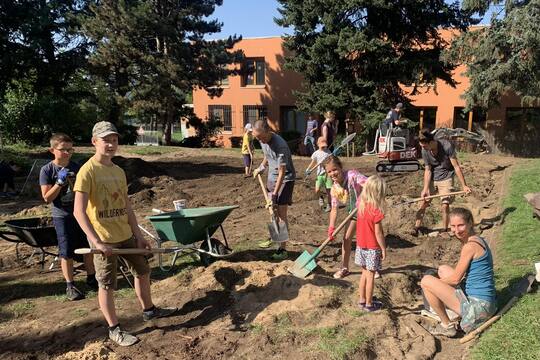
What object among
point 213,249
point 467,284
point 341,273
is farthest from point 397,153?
point 467,284

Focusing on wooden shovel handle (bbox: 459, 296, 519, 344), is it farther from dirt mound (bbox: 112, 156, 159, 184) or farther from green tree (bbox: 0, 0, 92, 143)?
green tree (bbox: 0, 0, 92, 143)

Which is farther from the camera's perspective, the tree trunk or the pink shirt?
the tree trunk

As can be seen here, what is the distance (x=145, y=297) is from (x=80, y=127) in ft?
74.6

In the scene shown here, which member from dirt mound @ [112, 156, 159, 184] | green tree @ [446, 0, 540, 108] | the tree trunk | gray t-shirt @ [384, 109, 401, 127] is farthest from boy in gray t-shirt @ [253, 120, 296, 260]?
the tree trunk

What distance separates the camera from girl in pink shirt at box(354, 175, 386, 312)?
421 cm

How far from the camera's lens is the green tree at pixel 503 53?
1703 centimetres

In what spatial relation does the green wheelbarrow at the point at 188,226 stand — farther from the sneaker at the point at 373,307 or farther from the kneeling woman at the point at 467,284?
the kneeling woman at the point at 467,284

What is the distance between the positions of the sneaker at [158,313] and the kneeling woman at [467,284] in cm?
242

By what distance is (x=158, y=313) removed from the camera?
174 inches

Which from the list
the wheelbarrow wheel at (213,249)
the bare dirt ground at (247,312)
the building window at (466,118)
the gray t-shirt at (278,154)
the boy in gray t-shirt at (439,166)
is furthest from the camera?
the building window at (466,118)

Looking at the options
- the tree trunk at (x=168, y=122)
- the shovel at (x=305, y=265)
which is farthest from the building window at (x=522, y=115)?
the shovel at (x=305, y=265)

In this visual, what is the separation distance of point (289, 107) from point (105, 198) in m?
26.8

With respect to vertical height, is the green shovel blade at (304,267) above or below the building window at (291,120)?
below

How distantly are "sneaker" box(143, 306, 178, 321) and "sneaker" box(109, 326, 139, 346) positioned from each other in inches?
14.7
